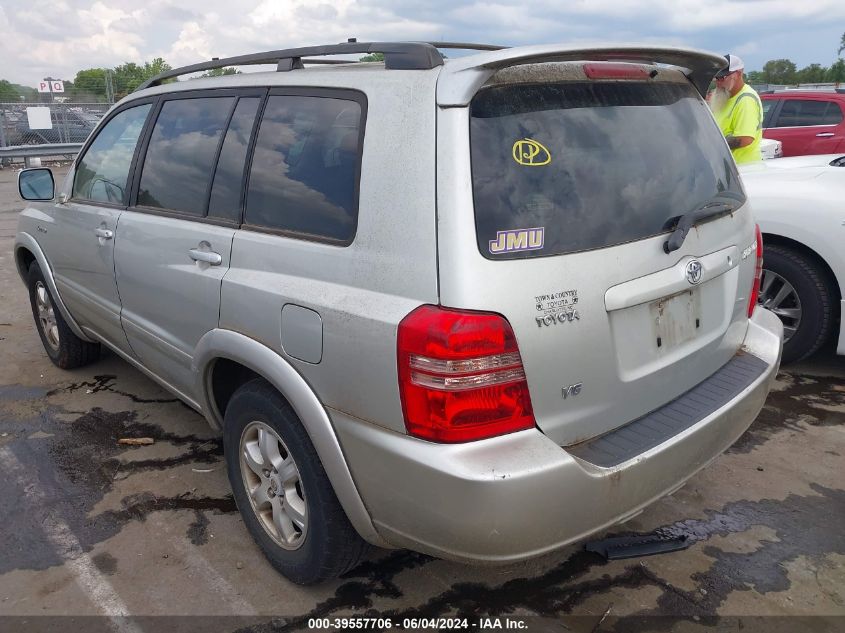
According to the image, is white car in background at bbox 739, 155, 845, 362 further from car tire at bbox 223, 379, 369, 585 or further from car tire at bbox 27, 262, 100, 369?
car tire at bbox 27, 262, 100, 369

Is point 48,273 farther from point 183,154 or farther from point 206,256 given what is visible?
point 206,256

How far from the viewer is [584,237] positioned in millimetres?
2092

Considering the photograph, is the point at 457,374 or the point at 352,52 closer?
the point at 457,374

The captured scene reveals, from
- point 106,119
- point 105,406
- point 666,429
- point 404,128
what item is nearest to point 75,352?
point 105,406

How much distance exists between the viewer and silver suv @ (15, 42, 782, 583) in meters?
1.93

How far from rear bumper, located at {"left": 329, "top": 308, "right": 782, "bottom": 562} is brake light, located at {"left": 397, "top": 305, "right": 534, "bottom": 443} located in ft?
0.18

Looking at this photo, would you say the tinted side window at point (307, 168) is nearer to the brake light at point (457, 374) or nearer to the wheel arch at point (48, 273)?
the brake light at point (457, 374)

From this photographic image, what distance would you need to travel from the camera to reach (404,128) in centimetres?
206

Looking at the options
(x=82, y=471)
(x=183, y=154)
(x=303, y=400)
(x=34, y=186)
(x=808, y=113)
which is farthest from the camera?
(x=808, y=113)

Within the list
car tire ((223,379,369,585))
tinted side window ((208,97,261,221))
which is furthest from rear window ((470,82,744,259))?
tinted side window ((208,97,261,221))

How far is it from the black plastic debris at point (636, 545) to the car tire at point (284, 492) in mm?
964

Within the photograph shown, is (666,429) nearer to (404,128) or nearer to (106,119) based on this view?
(404,128)

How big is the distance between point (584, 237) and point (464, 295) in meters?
0.46

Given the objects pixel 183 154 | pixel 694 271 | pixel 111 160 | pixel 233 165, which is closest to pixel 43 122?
pixel 111 160
